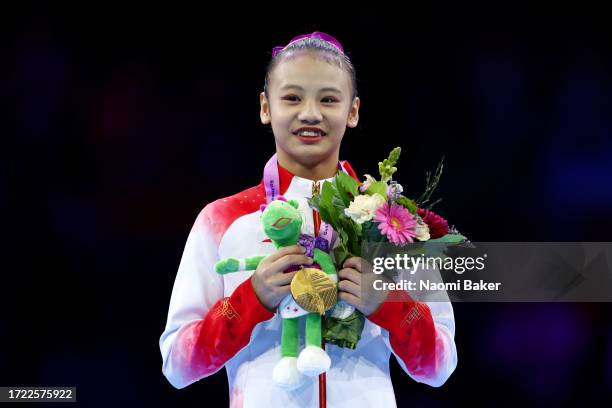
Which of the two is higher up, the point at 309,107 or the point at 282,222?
the point at 309,107

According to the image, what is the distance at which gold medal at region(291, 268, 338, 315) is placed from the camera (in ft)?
6.21

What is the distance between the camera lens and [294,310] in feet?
6.40

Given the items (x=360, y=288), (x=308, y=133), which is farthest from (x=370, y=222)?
(x=308, y=133)

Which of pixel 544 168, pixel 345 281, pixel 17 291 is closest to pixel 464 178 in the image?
pixel 544 168

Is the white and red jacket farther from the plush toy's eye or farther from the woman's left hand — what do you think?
the plush toy's eye

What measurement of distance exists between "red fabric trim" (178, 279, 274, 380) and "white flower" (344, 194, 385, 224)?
31 cm

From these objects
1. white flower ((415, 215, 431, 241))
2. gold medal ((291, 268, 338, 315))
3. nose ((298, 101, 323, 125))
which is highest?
nose ((298, 101, 323, 125))

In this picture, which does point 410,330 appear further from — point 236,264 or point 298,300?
point 236,264

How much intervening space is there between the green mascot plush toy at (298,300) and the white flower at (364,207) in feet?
0.44

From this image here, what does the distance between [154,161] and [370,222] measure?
4.41 feet

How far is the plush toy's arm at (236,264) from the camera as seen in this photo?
6.35 ft

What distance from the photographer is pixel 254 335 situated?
6.81 ft

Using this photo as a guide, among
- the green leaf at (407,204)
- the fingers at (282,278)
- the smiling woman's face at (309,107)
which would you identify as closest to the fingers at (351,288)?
the fingers at (282,278)

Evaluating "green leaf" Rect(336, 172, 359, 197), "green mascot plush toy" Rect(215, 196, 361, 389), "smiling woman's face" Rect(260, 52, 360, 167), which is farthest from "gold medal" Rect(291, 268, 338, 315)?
"smiling woman's face" Rect(260, 52, 360, 167)
